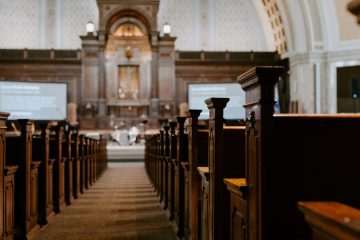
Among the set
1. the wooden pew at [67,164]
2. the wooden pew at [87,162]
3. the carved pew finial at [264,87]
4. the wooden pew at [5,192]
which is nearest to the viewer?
the carved pew finial at [264,87]

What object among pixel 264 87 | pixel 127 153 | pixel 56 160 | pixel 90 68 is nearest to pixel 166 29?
pixel 90 68

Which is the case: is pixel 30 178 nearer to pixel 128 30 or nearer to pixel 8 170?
pixel 8 170

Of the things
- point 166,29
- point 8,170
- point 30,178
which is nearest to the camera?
point 8,170

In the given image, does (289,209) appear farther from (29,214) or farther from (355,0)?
(29,214)

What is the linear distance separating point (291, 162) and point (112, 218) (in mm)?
4262

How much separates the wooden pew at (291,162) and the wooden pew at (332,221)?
0.72 meters

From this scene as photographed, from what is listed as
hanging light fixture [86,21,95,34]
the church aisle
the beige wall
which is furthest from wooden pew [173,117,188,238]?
hanging light fixture [86,21,95,34]

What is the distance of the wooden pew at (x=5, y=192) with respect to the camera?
4.17 metres

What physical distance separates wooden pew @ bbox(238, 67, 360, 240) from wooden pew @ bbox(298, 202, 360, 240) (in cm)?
72

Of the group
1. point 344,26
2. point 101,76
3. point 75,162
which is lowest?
point 75,162

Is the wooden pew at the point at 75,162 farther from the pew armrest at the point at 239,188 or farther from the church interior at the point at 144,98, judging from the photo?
the pew armrest at the point at 239,188

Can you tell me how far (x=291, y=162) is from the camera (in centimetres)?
257

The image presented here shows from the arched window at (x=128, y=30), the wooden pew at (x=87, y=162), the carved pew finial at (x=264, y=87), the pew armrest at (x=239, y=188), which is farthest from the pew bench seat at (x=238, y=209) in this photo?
the arched window at (x=128, y=30)

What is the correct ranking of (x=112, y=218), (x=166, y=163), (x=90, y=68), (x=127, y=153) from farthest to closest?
(x=90, y=68) → (x=127, y=153) → (x=166, y=163) → (x=112, y=218)
